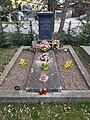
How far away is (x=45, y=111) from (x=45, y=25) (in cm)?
532

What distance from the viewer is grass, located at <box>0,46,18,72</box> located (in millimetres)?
6709

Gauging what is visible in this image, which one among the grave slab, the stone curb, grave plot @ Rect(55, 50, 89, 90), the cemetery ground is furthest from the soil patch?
grave plot @ Rect(55, 50, 89, 90)

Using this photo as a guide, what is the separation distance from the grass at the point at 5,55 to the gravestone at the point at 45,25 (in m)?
1.56

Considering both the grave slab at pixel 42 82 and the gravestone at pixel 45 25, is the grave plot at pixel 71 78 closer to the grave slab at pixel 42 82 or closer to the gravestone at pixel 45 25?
the grave slab at pixel 42 82

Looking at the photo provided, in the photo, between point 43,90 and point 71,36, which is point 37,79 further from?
point 71,36

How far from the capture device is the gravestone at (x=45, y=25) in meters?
8.08

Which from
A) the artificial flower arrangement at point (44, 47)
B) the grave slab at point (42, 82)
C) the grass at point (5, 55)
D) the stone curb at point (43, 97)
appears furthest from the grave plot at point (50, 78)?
the artificial flower arrangement at point (44, 47)

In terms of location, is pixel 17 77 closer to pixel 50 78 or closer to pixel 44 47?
pixel 50 78

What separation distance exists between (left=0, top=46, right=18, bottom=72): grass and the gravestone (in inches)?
61.4

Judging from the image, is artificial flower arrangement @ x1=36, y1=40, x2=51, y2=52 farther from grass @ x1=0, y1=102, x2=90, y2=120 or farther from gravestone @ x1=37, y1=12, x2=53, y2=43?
grass @ x1=0, y1=102, x2=90, y2=120

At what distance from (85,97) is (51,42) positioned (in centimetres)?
456

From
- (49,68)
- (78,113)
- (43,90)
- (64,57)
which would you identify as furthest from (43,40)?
(78,113)

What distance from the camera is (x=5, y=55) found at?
7.81 metres

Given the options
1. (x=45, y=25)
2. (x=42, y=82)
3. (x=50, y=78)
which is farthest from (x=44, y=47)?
(x=42, y=82)
